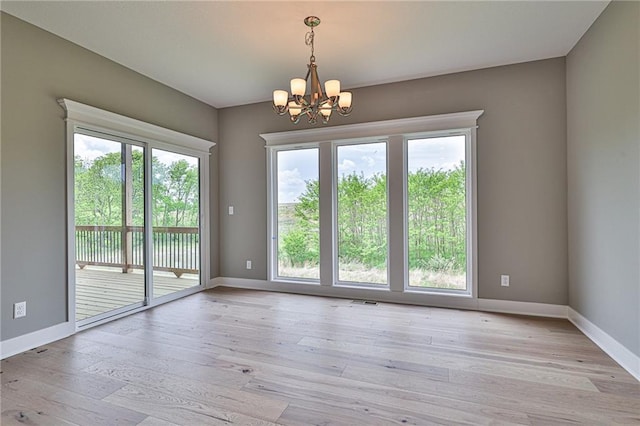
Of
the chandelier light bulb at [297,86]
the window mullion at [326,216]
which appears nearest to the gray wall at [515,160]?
the window mullion at [326,216]

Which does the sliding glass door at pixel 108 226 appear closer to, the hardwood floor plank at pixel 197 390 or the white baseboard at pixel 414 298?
the hardwood floor plank at pixel 197 390

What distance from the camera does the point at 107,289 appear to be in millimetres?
3561

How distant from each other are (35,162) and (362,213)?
3.48 m

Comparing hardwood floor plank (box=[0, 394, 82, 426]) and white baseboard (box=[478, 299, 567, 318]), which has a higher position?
white baseboard (box=[478, 299, 567, 318])

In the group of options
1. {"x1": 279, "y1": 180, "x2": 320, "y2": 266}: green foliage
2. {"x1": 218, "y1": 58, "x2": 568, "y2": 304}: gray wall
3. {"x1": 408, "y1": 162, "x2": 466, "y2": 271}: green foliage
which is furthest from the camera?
{"x1": 279, "y1": 180, "x2": 320, "y2": 266}: green foliage

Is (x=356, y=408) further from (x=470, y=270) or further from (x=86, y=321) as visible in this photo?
(x=86, y=321)

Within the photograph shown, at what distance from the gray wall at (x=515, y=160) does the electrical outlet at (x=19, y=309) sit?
4107 millimetres

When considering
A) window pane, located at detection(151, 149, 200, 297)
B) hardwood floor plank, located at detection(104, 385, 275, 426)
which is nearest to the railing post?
window pane, located at detection(151, 149, 200, 297)

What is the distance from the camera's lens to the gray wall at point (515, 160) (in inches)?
135

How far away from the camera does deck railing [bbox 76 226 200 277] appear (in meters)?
3.32

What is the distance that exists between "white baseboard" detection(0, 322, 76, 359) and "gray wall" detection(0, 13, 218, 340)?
Answer: 5 cm

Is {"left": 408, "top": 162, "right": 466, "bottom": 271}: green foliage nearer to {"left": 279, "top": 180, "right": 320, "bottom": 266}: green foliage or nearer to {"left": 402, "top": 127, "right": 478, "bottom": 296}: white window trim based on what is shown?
{"left": 402, "top": 127, "right": 478, "bottom": 296}: white window trim

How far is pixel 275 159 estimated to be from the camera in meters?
4.81

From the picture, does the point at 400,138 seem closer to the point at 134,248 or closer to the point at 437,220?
the point at 437,220
